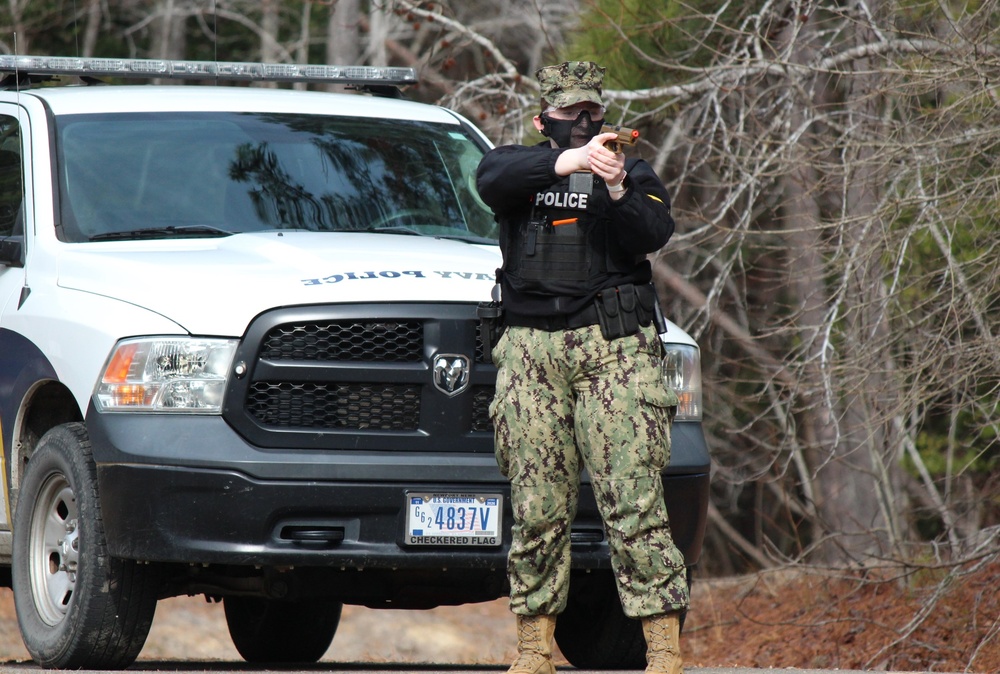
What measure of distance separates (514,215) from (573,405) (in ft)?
1.93

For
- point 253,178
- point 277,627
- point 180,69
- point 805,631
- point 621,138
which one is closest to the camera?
point 621,138

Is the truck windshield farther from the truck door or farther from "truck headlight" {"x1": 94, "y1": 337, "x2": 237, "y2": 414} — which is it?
"truck headlight" {"x1": 94, "y1": 337, "x2": 237, "y2": 414}

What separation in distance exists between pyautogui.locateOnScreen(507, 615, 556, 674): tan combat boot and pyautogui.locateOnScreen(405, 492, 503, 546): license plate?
392 millimetres

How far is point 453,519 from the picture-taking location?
4844 mm

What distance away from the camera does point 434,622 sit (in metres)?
13.1

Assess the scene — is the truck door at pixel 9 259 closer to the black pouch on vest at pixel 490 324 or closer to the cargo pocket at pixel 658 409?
the black pouch on vest at pixel 490 324

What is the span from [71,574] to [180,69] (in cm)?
238

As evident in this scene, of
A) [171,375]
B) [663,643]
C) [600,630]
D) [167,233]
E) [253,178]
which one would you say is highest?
[253,178]

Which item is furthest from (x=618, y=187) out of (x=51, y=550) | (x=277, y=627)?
(x=277, y=627)

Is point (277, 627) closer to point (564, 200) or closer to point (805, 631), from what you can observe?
point (805, 631)

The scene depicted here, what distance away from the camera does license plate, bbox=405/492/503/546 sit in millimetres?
4801

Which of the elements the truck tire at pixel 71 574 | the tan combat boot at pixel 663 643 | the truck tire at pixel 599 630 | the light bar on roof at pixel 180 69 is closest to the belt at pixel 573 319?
the tan combat boot at pixel 663 643

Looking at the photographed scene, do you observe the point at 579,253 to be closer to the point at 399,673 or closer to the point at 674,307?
the point at 399,673

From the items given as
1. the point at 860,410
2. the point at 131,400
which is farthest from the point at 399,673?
the point at 860,410
